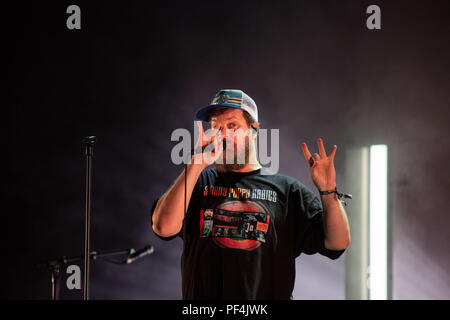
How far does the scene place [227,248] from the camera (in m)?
1.37

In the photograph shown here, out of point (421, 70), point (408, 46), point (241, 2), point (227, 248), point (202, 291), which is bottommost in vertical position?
point (202, 291)

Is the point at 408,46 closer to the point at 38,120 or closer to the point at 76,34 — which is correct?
the point at 76,34

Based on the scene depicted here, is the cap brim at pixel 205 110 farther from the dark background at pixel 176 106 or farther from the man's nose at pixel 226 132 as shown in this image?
the dark background at pixel 176 106

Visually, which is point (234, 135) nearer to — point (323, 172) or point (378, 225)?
point (323, 172)

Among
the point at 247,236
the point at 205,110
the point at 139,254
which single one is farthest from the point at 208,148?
the point at 139,254

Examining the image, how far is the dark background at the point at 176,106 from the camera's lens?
7.93ft

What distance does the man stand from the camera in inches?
52.7

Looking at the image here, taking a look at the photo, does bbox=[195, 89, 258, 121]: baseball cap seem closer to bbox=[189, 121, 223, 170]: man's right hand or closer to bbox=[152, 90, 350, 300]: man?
bbox=[152, 90, 350, 300]: man

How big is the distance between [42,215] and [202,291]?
1.62 metres

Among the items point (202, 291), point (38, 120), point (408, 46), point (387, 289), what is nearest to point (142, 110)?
point (38, 120)

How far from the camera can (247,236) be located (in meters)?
1.39

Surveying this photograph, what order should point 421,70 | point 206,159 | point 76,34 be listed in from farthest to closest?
point 76,34
point 421,70
point 206,159

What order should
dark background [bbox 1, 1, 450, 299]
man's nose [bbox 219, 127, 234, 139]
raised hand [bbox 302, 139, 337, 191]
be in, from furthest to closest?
1. dark background [bbox 1, 1, 450, 299]
2. man's nose [bbox 219, 127, 234, 139]
3. raised hand [bbox 302, 139, 337, 191]

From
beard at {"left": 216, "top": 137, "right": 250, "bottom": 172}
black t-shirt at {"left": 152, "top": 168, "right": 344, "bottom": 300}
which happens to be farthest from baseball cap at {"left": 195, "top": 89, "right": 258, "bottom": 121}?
black t-shirt at {"left": 152, "top": 168, "right": 344, "bottom": 300}
